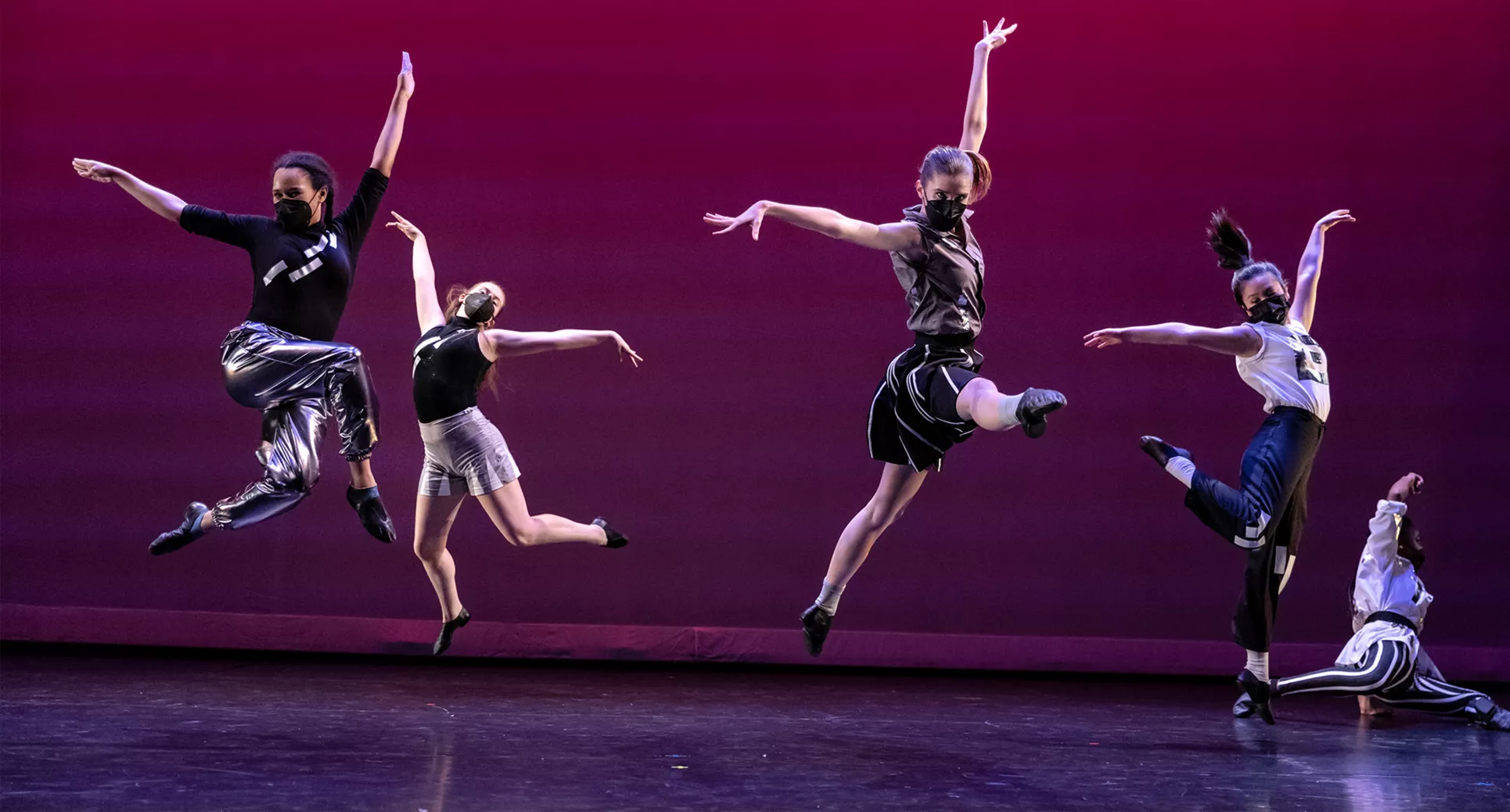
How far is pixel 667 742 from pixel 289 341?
1814 millimetres

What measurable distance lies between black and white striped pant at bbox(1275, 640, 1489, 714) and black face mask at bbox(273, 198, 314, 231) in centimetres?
379

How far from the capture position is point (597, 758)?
14.2 ft

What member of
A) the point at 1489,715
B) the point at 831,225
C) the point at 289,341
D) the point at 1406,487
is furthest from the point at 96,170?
the point at 1489,715

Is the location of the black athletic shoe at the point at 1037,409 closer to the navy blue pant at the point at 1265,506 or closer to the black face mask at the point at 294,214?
the navy blue pant at the point at 1265,506

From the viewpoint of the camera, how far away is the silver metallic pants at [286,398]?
4.21 metres

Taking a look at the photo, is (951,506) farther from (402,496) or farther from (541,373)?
(402,496)

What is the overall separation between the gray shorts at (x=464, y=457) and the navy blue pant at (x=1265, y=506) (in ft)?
7.64

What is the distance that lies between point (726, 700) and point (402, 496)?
202 centimetres

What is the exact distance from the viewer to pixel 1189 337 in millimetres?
4145

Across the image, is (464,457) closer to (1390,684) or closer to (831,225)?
(831,225)

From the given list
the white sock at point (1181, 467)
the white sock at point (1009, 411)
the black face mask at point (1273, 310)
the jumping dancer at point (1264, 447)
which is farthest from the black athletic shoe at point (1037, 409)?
the black face mask at point (1273, 310)

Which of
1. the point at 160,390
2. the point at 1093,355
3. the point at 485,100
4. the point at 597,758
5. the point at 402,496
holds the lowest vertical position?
the point at 597,758

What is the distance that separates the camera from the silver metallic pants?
166 inches

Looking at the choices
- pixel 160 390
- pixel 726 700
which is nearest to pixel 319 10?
pixel 160 390
